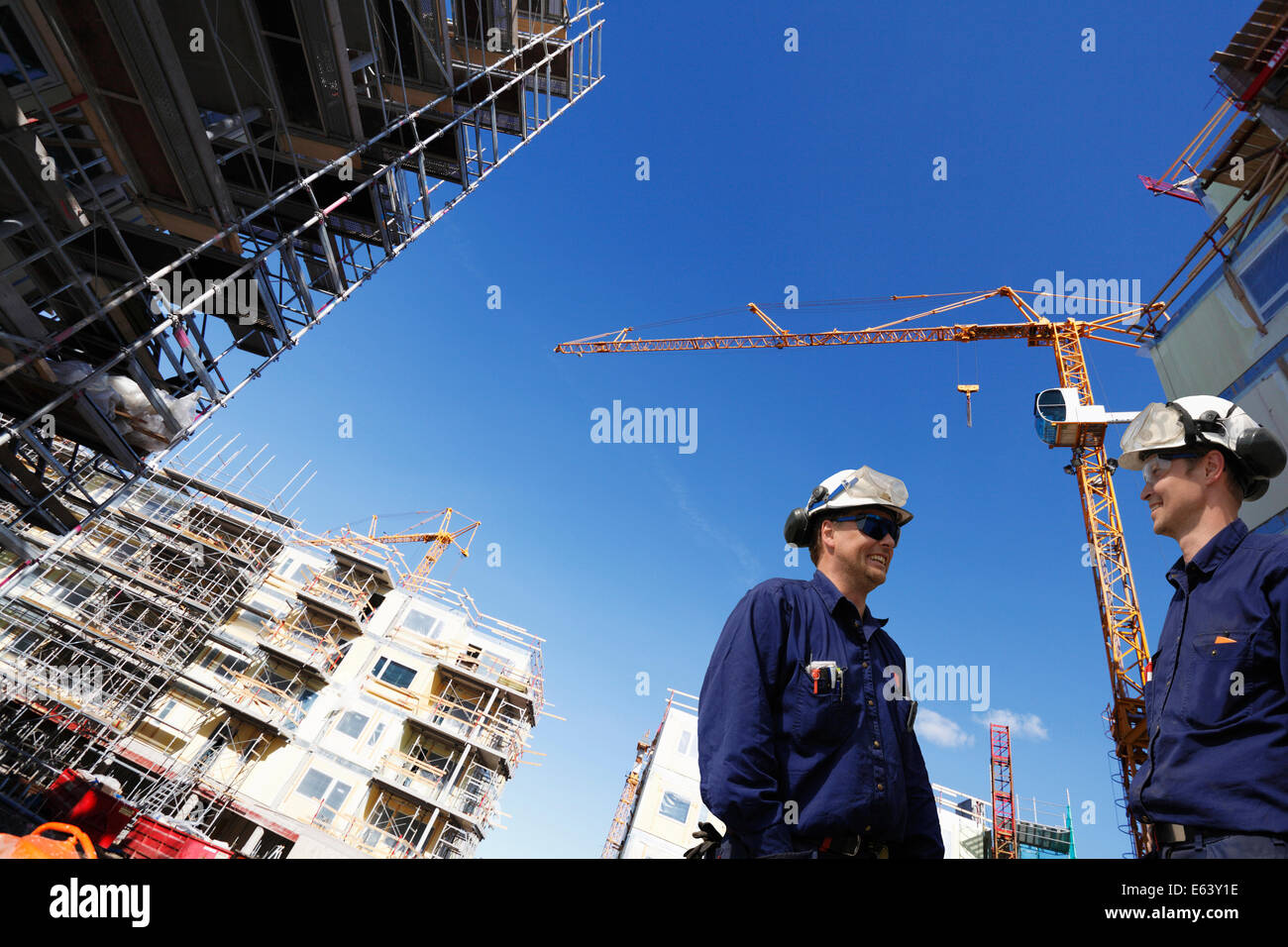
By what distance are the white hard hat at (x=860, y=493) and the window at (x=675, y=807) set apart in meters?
41.3

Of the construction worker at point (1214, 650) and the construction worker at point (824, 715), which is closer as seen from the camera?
the construction worker at point (1214, 650)

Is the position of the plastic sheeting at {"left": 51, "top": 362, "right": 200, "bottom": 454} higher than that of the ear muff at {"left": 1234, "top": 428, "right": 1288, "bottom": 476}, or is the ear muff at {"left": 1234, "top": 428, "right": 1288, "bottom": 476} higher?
the plastic sheeting at {"left": 51, "top": 362, "right": 200, "bottom": 454}

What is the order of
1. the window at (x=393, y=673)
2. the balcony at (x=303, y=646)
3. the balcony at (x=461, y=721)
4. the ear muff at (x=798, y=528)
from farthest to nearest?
the window at (x=393, y=673) → the balcony at (x=461, y=721) → the balcony at (x=303, y=646) → the ear muff at (x=798, y=528)

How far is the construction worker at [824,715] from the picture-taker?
3.18 meters

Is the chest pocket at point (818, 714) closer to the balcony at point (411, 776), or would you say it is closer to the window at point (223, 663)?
the balcony at point (411, 776)

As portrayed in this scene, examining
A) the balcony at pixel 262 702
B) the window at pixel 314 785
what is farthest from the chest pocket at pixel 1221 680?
the window at pixel 314 785

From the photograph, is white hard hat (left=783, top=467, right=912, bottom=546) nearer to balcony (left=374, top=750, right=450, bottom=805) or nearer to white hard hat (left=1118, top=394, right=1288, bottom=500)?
white hard hat (left=1118, top=394, right=1288, bottom=500)

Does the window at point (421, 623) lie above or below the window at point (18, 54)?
above

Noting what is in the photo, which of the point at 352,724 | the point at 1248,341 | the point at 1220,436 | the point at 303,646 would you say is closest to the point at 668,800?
the point at 352,724

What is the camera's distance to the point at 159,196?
12188mm

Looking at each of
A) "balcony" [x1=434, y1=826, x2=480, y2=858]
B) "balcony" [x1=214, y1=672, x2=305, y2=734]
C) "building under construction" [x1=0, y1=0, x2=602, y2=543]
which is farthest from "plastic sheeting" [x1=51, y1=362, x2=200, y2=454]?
"balcony" [x1=434, y1=826, x2=480, y2=858]

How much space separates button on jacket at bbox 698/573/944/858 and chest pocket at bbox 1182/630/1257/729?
1.40 metres

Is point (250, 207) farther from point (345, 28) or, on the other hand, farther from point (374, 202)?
point (345, 28)

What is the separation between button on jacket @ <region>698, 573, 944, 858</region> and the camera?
10.3 feet
